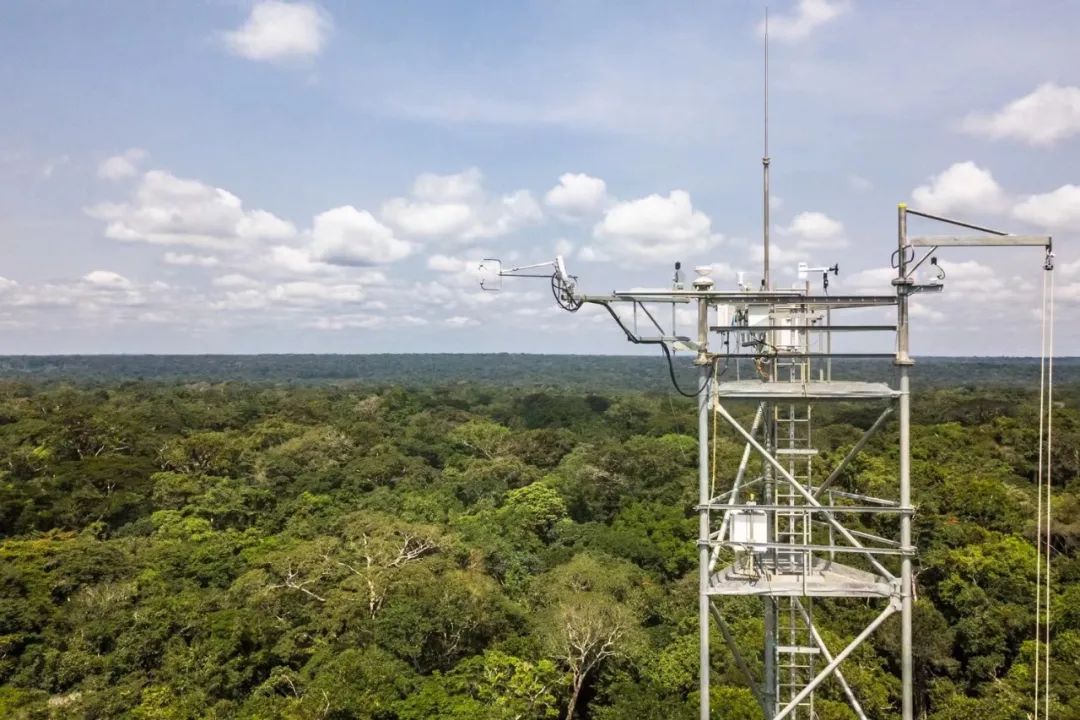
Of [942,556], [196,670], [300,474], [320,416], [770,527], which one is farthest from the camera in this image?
[320,416]

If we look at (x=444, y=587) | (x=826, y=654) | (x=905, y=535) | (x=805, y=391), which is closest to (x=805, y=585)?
(x=826, y=654)

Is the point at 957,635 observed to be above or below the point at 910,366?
below

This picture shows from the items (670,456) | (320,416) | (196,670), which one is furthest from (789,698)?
(320,416)

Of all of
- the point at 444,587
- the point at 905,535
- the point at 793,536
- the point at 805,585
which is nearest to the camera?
the point at 905,535

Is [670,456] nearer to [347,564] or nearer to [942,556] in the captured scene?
[942,556]

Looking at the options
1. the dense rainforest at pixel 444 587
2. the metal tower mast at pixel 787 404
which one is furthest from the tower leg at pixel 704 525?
the dense rainforest at pixel 444 587

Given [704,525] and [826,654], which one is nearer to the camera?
[704,525]

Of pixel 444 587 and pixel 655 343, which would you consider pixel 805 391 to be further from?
pixel 444 587
